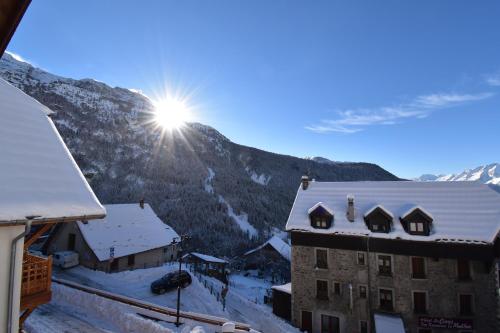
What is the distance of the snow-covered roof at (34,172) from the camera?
22.8ft

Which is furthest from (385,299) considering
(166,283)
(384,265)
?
(166,283)

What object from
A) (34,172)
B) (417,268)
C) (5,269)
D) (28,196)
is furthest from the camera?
(417,268)

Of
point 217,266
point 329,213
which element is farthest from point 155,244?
point 329,213

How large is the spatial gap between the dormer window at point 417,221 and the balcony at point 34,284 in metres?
24.7

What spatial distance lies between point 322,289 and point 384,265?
561 centimetres

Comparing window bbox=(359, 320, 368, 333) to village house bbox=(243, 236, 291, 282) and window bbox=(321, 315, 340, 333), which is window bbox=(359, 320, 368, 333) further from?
village house bbox=(243, 236, 291, 282)

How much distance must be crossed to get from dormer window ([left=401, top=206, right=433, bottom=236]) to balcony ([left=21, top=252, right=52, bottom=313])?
24.7m

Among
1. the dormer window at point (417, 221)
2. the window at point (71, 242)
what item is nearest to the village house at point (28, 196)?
the dormer window at point (417, 221)

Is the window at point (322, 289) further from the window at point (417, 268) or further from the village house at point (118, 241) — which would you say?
the village house at point (118, 241)

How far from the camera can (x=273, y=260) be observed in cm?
5753

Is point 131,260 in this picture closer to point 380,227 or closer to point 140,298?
point 140,298

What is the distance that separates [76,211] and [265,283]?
4613 centimetres

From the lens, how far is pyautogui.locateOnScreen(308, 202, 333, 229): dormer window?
2703cm

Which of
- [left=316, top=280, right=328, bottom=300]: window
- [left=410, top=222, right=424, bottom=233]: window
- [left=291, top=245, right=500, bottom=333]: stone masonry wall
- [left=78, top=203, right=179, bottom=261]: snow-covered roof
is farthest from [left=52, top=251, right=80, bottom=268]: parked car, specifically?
[left=410, top=222, right=424, bottom=233]: window
